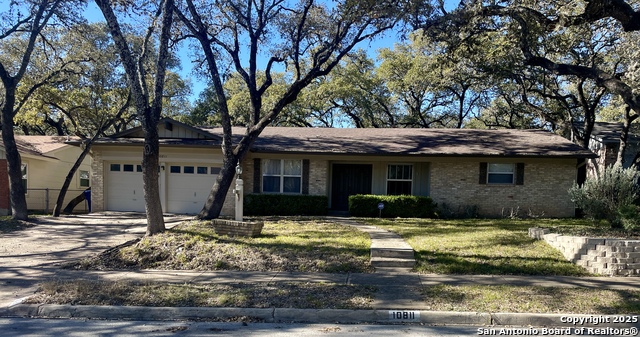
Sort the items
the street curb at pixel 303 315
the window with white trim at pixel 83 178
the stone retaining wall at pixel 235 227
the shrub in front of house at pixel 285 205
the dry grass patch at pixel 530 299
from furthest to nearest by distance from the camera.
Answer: the window with white trim at pixel 83 178 → the shrub in front of house at pixel 285 205 → the stone retaining wall at pixel 235 227 → the dry grass patch at pixel 530 299 → the street curb at pixel 303 315

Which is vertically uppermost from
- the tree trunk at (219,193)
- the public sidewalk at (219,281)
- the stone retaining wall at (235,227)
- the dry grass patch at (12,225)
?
the tree trunk at (219,193)

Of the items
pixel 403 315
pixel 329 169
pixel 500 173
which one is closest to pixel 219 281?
pixel 403 315

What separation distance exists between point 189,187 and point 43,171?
10670 mm

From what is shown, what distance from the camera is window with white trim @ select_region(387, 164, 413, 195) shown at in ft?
58.4

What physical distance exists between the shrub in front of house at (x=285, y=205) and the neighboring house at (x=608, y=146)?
47.0 feet

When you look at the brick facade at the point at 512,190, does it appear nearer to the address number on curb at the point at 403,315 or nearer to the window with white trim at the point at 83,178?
the address number on curb at the point at 403,315

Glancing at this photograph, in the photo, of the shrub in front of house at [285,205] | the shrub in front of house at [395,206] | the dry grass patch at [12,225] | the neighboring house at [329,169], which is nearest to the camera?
the dry grass patch at [12,225]

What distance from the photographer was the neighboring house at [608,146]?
67.4 ft

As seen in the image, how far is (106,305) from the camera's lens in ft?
20.2

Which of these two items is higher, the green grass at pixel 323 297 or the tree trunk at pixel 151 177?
the tree trunk at pixel 151 177

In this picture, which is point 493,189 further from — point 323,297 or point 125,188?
point 125,188

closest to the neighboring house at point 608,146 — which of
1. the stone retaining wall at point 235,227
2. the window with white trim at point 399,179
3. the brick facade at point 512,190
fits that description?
the brick facade at point 512,190

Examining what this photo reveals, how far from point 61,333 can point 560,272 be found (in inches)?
335

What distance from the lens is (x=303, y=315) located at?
5.90 metres
